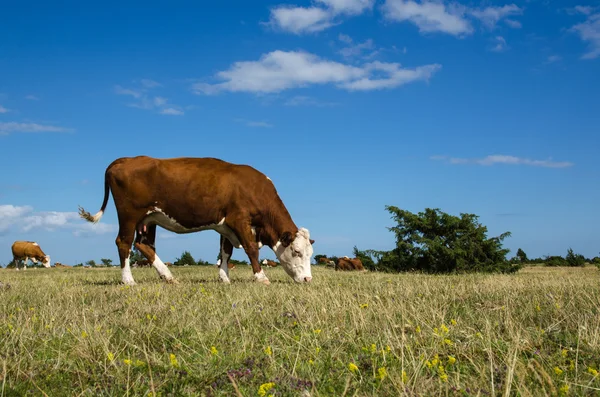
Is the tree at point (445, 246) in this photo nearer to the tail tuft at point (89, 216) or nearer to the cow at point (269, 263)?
the cow at point (269, 263)

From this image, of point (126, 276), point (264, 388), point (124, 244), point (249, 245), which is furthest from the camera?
point (249, 245)

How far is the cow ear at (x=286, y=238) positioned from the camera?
1240cm

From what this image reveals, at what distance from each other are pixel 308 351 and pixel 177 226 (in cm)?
858

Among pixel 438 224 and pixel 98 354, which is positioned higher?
pixel 438 224

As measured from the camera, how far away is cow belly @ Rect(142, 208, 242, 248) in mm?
11914

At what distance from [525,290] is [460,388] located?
17.1ft

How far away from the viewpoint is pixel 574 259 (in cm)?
2584

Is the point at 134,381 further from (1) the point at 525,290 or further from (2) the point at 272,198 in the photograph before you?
(2) the point at 272,198

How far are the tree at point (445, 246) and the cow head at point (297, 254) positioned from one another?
836 cm

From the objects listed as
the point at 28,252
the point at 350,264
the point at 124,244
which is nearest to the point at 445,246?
the point at 350,264

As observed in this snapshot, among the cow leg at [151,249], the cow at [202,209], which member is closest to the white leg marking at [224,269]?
the cow at [202,209]

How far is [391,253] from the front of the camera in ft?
68.8

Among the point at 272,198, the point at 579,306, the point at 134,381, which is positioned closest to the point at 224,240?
the point at 272,198

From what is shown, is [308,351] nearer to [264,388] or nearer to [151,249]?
[264,388]
